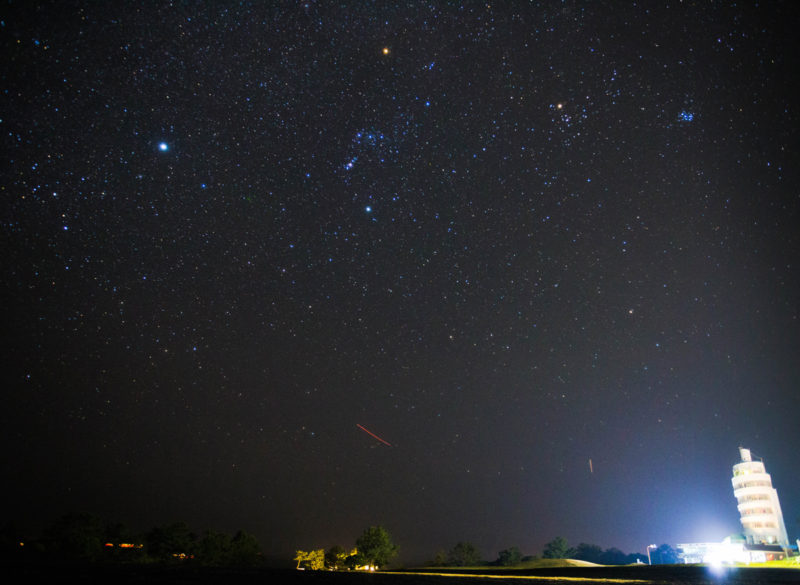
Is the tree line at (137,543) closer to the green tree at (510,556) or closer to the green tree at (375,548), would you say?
the green tree at (375,548)

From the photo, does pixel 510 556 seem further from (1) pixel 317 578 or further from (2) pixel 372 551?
(1) pixel 317 578

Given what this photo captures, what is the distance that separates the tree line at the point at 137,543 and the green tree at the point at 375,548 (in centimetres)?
1723

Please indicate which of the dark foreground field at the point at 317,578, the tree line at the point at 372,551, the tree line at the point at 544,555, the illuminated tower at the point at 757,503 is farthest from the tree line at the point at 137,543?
the illuminated tower at the point at 757,503

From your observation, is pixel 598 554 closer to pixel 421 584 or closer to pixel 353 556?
pixel 353 556

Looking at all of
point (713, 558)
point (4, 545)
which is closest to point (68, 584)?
point (4, 545)

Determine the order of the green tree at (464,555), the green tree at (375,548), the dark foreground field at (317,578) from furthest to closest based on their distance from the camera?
the green tree at (464,555)
the green tree at (375,548)
the dark foreground field at (317,578)

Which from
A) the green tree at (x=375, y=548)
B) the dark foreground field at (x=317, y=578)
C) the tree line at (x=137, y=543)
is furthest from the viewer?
the green tree at (x=375, y=548)

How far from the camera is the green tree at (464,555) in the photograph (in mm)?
89312

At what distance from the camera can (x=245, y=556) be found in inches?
2881

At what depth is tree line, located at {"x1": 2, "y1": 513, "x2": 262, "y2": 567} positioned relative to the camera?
6091 centimetres

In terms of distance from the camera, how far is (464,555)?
90.0 metres

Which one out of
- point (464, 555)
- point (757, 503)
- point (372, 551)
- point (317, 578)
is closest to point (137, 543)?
point (372, 551)

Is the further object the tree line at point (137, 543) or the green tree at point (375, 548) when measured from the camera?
the green tree at point (375, 548)

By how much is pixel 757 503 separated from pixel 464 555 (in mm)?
60244
